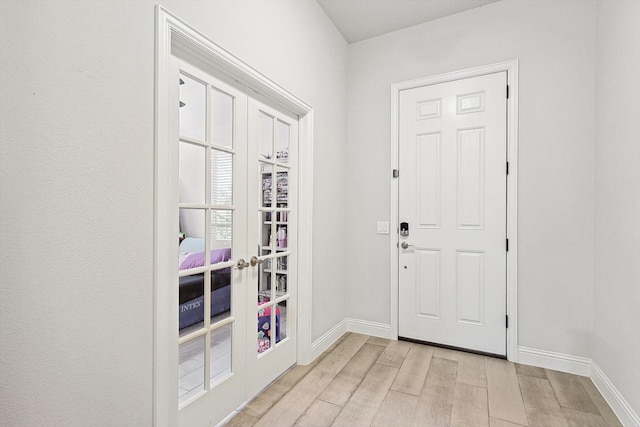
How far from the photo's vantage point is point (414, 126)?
2863 mm

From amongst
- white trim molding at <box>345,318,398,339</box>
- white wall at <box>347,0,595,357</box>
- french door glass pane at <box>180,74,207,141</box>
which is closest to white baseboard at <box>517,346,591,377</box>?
white wall at <box>347,0,595,357</box>

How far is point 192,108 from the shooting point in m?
1.58

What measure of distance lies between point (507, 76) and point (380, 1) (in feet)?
3.94

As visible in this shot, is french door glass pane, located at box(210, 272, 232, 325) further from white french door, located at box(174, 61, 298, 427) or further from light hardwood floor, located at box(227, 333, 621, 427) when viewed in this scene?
light hardwood floor, located at box(227, 333, 621, 427)

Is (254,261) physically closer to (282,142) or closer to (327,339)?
(282,142)

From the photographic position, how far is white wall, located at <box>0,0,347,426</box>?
91 centimetres

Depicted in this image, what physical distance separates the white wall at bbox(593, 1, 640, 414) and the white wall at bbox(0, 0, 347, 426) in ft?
7.78

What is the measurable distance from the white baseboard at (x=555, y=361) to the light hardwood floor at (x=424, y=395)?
0.05 meters

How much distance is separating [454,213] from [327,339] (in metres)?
1.56

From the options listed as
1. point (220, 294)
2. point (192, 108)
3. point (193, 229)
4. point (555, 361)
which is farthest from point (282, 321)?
point (555, 361)

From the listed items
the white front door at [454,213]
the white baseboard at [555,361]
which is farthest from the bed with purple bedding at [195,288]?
the white baseboard at [555,361]

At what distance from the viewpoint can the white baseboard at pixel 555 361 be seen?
7.48 feet

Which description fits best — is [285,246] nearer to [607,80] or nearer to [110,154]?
[110,154]

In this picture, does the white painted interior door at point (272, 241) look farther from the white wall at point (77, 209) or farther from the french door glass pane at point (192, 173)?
the white wall at point (77, 209)
